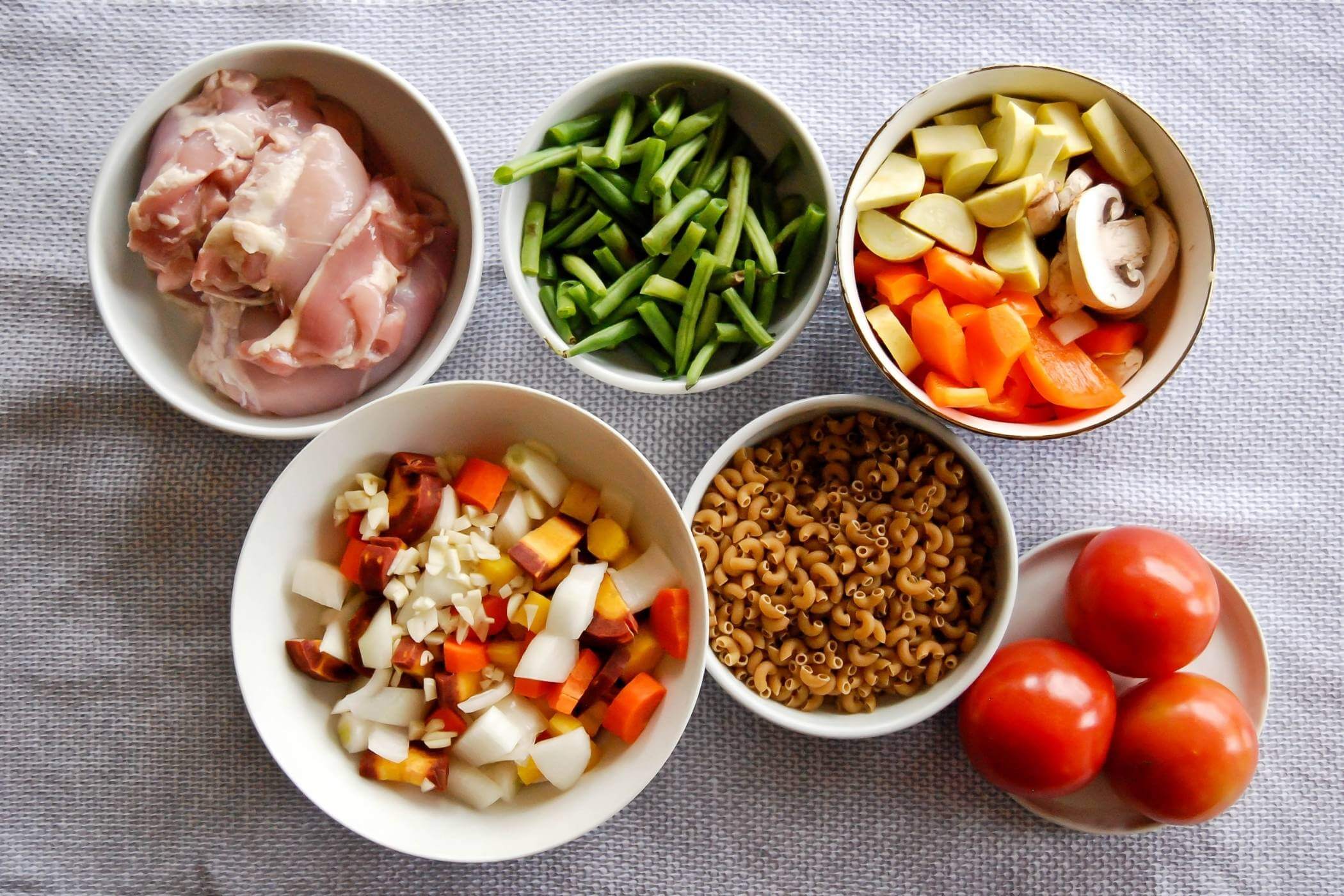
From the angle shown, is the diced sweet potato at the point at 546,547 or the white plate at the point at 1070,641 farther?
the white plate at the point at 1070,641

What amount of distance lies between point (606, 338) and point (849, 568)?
52 centimetres

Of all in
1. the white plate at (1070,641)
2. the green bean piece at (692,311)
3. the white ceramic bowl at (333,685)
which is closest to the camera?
the white ceramic bowl at (333,685)

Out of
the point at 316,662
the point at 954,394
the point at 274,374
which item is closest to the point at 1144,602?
the point at 954,394

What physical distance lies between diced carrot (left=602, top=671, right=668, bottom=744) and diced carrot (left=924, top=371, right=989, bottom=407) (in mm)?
587

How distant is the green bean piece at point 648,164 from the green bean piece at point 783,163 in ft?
0.60

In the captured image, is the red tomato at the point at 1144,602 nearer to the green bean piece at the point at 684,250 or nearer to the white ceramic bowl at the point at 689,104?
the white ceramic bowl at the point at 689,104

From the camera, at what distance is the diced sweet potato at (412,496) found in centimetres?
135

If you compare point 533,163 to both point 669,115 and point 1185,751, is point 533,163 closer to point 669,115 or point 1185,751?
point 669,115

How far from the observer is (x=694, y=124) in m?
1.44

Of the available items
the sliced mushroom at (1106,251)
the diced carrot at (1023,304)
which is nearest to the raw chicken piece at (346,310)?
the diced carrot at (1023,304)

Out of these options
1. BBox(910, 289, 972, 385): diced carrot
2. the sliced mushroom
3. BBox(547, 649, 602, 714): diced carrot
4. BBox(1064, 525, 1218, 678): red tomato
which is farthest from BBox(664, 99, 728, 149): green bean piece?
BBox(1064, 525, 1218, 678): red tomato

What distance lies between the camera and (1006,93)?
1407 mm

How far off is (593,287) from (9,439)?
43.0 inches

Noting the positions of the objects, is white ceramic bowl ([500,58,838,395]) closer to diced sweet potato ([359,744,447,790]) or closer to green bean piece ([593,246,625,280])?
green bean piece ([593,246,625,280])
